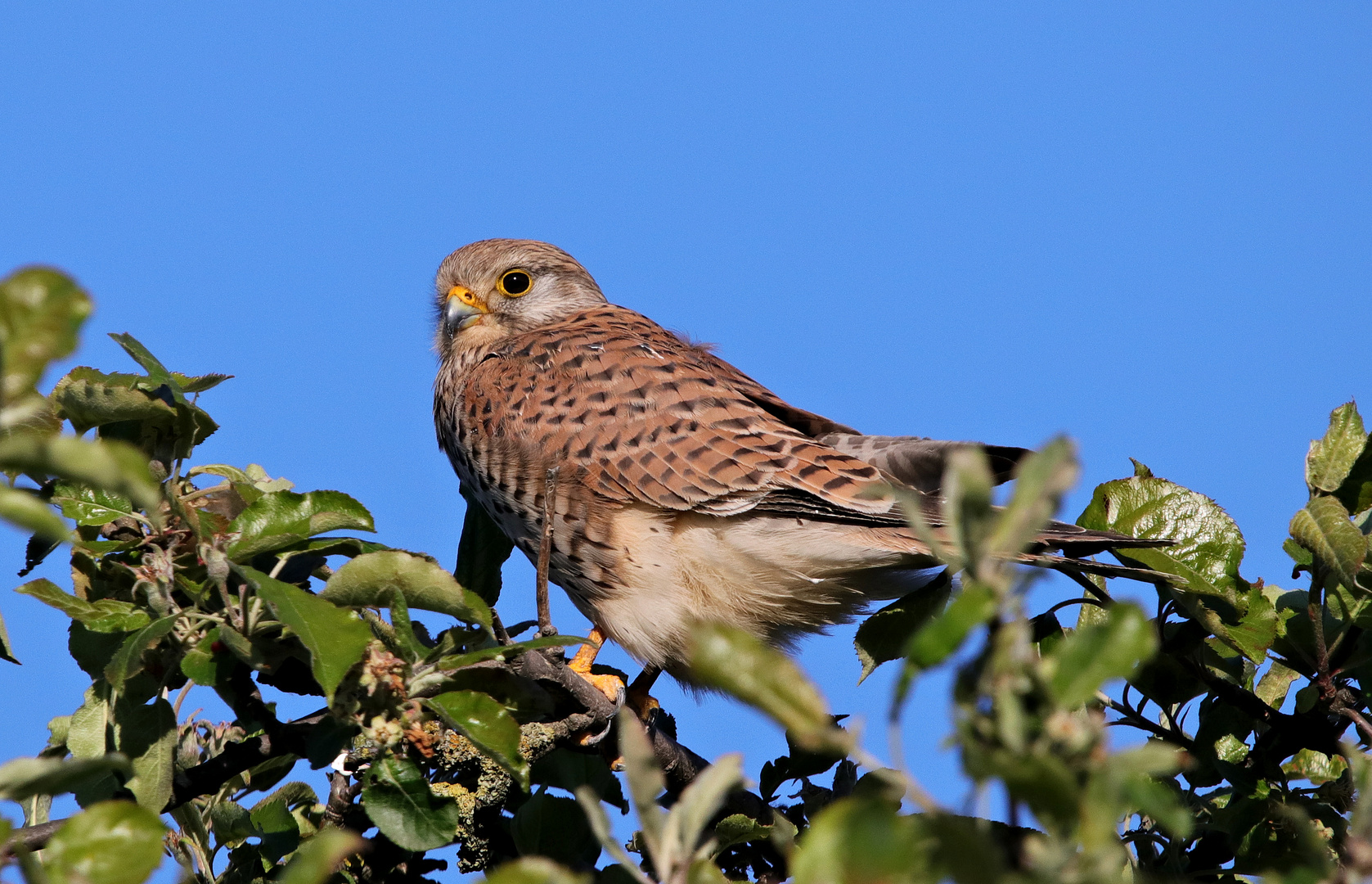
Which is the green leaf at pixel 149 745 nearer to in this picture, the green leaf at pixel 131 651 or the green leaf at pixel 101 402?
the green leaf at pixel 131 651

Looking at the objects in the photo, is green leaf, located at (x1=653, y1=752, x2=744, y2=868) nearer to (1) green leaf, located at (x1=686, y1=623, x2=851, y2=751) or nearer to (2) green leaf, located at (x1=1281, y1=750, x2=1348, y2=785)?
(1) green leaf, located at (x1=686, y1=623, x2=851, y2=751)

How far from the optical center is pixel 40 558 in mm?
2641

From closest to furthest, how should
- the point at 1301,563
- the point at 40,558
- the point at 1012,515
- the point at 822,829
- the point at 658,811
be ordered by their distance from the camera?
the point at 1012,515 → the point at 822,829 → the point at 658,811 → the point at 40,558 → the point at 1301,563

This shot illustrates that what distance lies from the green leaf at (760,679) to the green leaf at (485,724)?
109 cm

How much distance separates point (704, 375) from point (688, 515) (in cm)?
79

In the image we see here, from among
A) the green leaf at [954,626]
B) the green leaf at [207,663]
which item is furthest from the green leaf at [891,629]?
the green leaf at [954,626]

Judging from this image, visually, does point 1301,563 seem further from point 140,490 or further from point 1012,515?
point 140,490

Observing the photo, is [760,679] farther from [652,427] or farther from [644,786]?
[652,427]

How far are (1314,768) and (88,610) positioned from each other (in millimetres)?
2802

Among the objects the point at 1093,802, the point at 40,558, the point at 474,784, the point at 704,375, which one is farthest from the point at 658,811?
the point at 704,375

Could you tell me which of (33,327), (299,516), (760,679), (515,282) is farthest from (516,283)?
(760,679)

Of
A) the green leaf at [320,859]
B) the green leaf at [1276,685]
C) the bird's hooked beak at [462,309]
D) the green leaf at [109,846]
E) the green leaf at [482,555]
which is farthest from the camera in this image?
the bird's hooked beak at [462,309]

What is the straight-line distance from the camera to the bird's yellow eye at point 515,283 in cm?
600

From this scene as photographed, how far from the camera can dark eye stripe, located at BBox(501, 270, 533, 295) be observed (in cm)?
600
